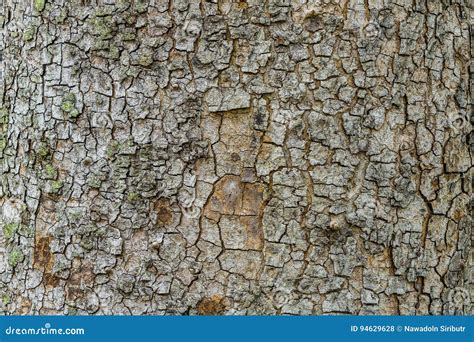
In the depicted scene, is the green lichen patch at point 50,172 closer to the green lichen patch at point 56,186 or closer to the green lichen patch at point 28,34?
the green lichen patch at point 56,186

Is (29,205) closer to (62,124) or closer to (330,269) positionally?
(62,124)

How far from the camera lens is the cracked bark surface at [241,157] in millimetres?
1966

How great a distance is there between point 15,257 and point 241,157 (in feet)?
2.29

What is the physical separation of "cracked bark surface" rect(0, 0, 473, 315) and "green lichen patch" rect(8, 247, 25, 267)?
0.41 feet

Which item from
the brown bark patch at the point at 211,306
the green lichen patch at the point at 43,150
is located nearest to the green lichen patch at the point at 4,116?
the green lichen patch at the point at 43,150

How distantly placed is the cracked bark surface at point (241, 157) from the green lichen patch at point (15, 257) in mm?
126

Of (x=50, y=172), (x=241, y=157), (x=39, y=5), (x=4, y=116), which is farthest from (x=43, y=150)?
(x=241, y=157)

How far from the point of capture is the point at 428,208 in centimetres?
209

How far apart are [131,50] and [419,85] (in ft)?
2.42

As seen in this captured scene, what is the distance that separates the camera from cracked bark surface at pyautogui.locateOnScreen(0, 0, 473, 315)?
1966 mm

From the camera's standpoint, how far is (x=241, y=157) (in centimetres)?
197

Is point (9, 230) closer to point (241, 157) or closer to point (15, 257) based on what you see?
point (15, 257)

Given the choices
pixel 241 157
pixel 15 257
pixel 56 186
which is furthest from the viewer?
pixel 15 257

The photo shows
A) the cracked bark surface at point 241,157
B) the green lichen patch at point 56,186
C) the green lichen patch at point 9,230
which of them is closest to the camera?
the cracked bark surface at point 241,157
